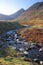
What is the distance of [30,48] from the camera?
46.2 meters

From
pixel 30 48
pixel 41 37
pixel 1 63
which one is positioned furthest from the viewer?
pixel 41 37

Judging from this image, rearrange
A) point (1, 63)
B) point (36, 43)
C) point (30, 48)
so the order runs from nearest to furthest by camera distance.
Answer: point (1, 63), point (30, 48), point (36, 43)

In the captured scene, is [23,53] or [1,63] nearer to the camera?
[1,63]

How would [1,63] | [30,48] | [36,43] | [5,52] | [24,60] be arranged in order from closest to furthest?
1. [1,63]
2. [24,60]
3. [5,52]
4. [30,48]
5. [36,43]

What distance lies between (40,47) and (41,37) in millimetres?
10490

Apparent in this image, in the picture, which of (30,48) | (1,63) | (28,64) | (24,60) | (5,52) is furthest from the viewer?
(30,48)

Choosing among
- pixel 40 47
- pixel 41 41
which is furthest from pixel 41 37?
pixel 40 47

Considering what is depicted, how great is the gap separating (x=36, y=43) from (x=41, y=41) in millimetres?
2292

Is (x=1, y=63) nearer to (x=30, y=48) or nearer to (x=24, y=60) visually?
(x=24, y=60)

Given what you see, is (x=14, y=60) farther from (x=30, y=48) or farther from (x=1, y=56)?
(x=30, y=48)

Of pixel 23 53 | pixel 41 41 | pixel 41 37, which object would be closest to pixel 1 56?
pixel 23 53

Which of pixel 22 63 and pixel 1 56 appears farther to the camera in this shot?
pixel 1 56

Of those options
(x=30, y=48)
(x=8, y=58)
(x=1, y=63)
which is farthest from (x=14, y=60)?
(x=30, y=48)

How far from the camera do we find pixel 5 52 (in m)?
40.5
